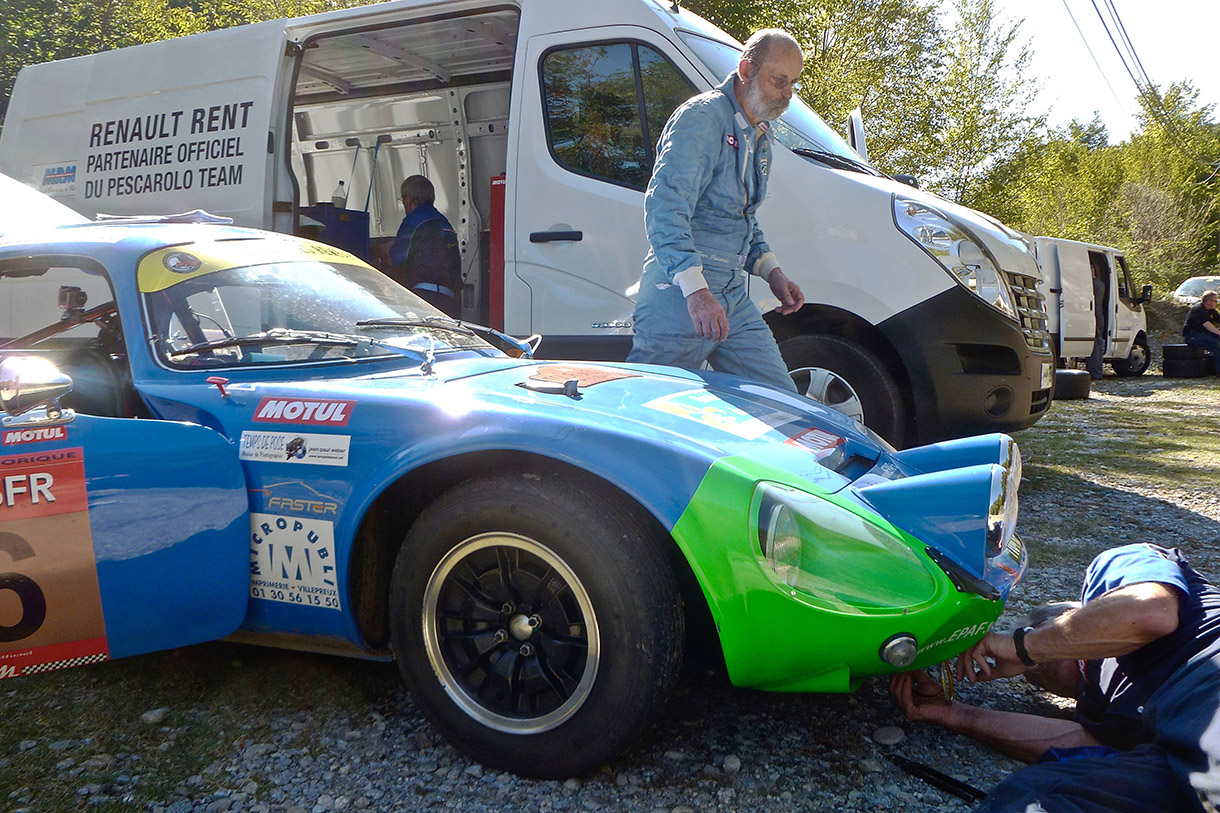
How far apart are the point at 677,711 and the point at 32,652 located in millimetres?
1589

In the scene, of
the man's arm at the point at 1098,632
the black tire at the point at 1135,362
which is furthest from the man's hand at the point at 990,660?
the black tire at the point at 1135,362

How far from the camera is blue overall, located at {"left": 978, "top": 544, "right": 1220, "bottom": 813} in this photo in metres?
1.66

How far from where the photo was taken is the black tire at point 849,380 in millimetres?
4465

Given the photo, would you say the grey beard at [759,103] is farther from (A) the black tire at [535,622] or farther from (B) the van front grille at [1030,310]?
(A) the black tire at [535,622]

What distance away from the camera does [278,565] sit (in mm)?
2275

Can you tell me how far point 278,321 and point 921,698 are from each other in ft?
6.85

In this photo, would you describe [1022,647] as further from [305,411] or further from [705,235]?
[705,235]

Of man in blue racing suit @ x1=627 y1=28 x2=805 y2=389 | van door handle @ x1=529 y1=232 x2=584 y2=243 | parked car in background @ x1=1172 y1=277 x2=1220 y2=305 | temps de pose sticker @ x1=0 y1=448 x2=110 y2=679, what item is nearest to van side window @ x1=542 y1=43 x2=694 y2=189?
van door handle @ x1=529 y1=232 x2=584 y2=243

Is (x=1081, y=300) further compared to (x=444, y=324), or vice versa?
(x=1081, y=300)

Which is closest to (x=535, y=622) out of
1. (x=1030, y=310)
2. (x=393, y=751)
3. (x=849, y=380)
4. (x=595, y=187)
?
(x=393, y=751)

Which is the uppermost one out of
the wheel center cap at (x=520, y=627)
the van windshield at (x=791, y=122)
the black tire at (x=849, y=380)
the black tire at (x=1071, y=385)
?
the van windshield at (x=791, y=122)

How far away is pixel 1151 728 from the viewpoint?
6.11 feet

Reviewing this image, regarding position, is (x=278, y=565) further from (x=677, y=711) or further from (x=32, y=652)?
(x=677, y=711)

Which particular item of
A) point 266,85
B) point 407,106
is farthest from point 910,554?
point 407,106
